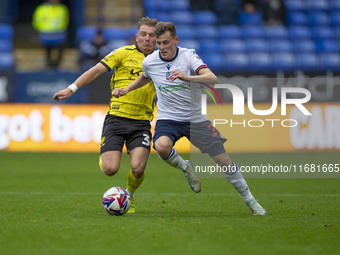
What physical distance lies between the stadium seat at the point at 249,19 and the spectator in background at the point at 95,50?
16.8 ft

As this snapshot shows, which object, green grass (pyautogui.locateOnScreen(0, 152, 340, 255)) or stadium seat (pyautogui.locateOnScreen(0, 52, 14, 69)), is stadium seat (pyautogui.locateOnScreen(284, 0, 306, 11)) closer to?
stadium seat (pyautogui.locateOnScreen(0, 52, 14, 69))

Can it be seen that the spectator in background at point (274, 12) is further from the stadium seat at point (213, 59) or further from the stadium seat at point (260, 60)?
the stadium seat at point (213, 59)

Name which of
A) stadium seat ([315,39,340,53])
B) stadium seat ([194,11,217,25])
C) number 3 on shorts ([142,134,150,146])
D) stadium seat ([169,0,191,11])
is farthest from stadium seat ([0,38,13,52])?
number 3 on shorts ([142,134,150,146])

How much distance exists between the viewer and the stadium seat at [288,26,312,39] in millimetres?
20703

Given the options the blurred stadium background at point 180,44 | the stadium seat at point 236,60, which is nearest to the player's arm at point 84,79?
the blurred stadium background at point 180,44

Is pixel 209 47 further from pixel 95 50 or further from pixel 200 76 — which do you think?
pixel 200 76

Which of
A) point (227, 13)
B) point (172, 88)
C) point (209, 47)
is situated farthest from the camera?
point (227, 13)

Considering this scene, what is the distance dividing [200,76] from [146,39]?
1.13 m

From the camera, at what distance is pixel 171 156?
7.70 metres

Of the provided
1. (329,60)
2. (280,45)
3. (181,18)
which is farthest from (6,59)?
(329,60)

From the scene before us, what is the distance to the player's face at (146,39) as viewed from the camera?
7.72m

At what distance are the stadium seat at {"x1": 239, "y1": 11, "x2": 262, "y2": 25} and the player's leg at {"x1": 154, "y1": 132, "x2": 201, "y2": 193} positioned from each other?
13520mm

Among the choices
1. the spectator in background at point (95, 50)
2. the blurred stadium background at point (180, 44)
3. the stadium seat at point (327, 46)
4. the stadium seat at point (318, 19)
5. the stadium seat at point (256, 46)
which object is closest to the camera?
the blurred stadium background at point (180, 44)

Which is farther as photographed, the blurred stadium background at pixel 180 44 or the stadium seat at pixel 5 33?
the stadium seat at pixel 5 33
